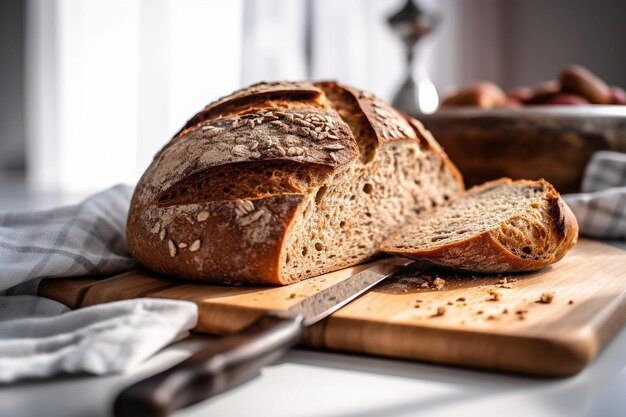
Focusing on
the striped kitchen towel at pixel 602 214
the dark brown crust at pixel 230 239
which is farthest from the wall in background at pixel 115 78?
the dark brown crust at pixel 230 239

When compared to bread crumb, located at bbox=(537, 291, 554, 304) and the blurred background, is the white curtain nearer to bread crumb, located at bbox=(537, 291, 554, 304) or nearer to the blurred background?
the blurred background

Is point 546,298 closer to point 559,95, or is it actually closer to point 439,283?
point 439,283

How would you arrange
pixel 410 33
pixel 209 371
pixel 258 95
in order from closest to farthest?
1. pixel 209 371
2. pixel 258 95
3. pixel 410 33


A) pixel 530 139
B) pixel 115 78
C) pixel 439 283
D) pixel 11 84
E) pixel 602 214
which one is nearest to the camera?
pixel 439 283

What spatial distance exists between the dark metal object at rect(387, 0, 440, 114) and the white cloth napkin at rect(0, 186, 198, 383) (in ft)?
6.67

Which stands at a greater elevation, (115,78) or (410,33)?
(410,33)

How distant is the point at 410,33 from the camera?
3760 millimetres

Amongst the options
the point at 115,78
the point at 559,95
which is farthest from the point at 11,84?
the point at 559,95

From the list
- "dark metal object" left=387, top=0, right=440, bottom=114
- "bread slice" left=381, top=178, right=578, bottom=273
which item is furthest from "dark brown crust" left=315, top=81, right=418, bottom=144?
"dark metal object" left=387, top=0, right=440, bottom=114

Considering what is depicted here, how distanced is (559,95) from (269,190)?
1860 millimetres

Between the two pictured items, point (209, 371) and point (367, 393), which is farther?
point (367, 393)

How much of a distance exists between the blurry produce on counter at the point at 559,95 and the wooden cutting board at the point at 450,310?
1349 mm

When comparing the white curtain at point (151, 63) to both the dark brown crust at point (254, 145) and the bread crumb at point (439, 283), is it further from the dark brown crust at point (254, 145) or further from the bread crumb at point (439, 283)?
the bread crumb at point (439, 283)

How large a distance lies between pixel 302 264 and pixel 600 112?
153 cm
